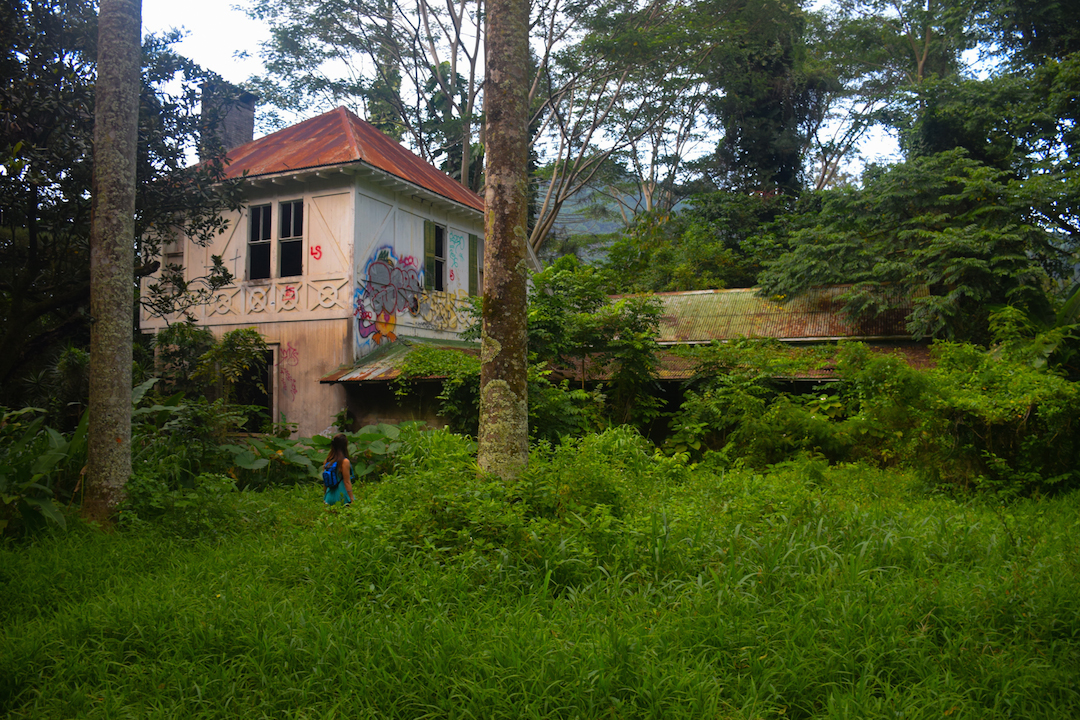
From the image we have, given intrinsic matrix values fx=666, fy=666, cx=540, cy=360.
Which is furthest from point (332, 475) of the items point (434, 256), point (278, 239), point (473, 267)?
point (473, 267)

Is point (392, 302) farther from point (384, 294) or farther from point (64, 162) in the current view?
point (64, 162)

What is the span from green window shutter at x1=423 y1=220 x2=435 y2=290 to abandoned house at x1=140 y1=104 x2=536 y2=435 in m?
0.03

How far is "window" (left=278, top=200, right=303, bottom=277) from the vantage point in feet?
42.1

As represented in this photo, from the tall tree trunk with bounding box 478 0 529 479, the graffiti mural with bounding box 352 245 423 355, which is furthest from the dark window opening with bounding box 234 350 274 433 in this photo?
the tall tree trunk with bounding box 478 0 529 479

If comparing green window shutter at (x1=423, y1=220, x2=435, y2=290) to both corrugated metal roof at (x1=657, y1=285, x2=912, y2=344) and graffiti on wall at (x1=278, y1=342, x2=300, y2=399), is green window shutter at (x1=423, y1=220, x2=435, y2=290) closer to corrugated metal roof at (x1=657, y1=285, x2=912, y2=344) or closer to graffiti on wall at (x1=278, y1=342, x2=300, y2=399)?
graffiti on wall at (x1=278, y1=342, x2=300, y2=399)

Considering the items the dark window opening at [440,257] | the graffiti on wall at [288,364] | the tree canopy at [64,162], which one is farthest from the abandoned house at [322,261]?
the tree canopy at [64,162]

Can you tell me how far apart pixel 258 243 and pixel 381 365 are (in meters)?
3.88

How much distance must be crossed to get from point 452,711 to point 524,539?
154cm

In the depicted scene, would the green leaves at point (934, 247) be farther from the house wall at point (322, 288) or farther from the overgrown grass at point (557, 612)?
the house wall at point (322, 288)

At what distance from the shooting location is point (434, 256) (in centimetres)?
1450

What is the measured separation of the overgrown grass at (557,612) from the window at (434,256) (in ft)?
30.2

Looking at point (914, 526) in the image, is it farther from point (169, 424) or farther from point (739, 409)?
point (169, 424)

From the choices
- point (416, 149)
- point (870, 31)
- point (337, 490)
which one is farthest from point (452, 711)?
point (870, 31)

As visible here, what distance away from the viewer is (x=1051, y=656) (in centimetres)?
333
